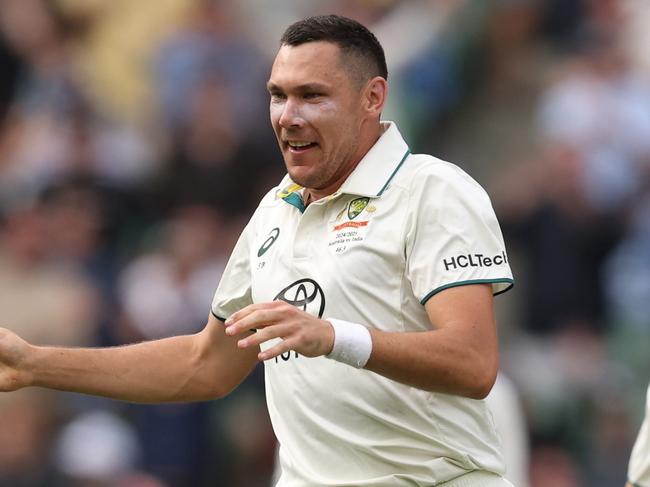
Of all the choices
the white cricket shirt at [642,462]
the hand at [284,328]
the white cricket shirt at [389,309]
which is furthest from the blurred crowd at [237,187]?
the hand at [284,328]

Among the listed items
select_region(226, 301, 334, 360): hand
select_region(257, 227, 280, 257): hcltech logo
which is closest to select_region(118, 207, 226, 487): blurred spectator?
select_region(257, 227, 280, 257): hcltech logo

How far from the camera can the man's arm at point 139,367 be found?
583 cm

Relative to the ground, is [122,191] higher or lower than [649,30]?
lower

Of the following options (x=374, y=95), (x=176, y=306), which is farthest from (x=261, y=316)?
Result: (x=176, y=306)

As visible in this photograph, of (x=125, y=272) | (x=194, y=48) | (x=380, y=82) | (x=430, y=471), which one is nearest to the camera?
(x=430, y=471)

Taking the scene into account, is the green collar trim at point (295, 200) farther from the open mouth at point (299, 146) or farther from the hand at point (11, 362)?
the hand at point (11, 362)

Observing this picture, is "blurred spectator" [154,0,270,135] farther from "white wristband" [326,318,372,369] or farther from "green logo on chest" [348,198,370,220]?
"white wristband" [326,318,372,369]

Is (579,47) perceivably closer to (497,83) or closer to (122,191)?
(497,83)

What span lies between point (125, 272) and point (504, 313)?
3.02 meters

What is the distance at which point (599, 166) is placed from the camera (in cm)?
1272

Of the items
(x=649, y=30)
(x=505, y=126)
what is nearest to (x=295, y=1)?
(x=505, y=126)

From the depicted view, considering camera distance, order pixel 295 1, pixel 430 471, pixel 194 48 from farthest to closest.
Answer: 1. pixel 295 1
2. pixel 194 48
3. pixel 430 471

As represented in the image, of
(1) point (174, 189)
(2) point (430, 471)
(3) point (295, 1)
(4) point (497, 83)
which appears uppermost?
(3) point (295, 1)

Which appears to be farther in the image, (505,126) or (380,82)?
(505,126)
